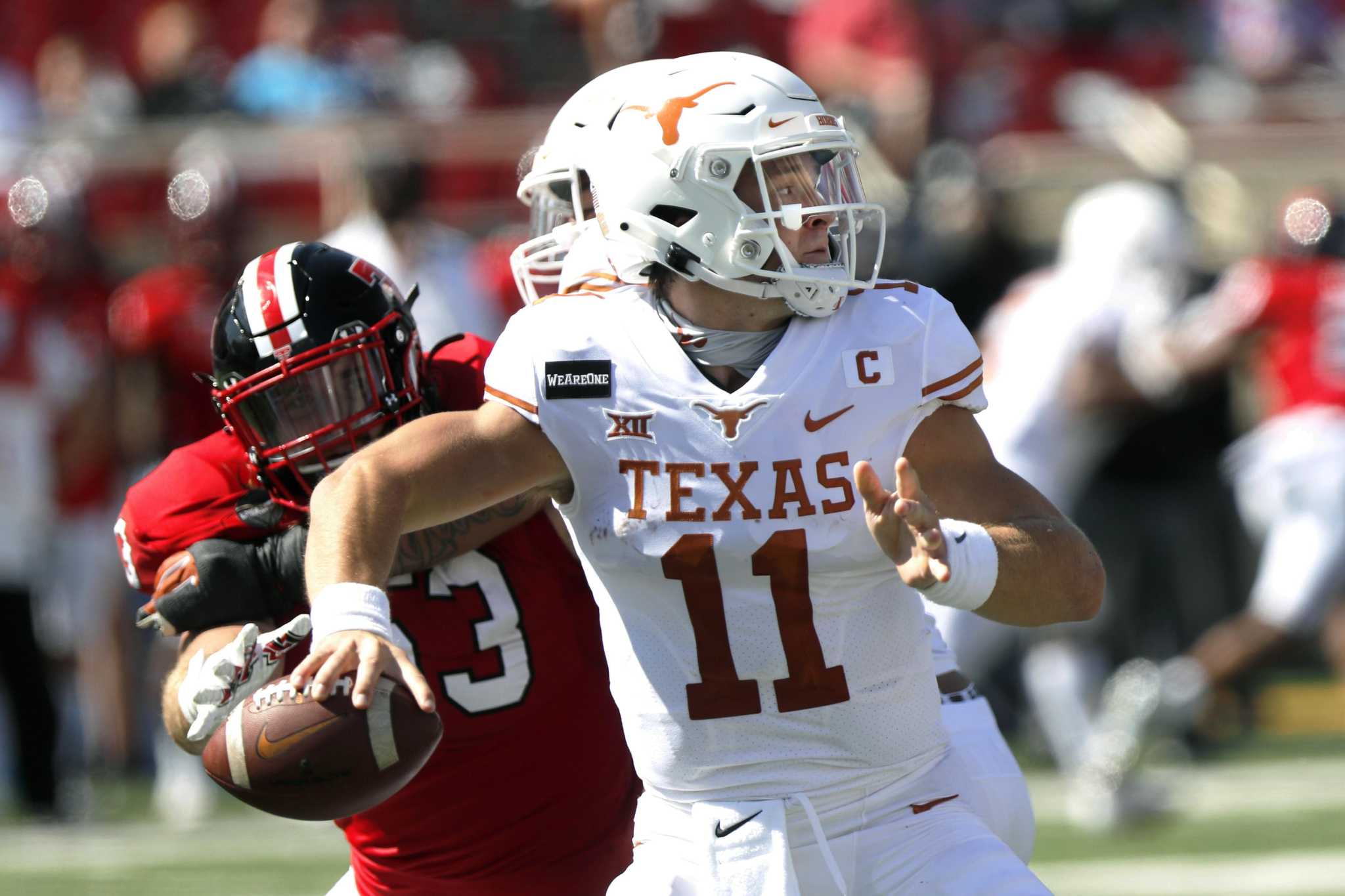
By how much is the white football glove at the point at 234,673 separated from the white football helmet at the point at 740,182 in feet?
2.63

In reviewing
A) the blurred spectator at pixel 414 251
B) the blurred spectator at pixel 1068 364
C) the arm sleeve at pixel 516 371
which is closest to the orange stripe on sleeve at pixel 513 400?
the arm sleeve at pixel 516 371

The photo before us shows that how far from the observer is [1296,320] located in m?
7.58

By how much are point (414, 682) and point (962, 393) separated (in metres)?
0.90

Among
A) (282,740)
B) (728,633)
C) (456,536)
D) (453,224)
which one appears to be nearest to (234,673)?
(282,740)

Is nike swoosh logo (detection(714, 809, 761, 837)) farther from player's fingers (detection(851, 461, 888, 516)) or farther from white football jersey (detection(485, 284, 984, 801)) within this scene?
player's fingers (detection(851, 461, 888, 516))

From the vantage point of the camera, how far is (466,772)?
3385mm

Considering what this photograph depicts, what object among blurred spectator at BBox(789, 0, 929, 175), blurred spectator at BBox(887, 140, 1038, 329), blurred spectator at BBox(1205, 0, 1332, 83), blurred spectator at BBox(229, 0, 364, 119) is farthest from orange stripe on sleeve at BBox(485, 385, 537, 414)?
blurred spectator at BBox(1205, 0, 1332, 83)

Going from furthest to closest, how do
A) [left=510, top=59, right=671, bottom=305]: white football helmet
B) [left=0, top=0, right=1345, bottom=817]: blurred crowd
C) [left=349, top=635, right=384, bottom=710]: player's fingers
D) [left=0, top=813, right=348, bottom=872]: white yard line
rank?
[left=0, top=0, right=1345, bottom=817]: blurred crowd < [left=0, top=813, right=348, bottom=872]: white yard line < [left=510, top=59, right=671, bottom=305]: white football helmet < [left=349, top=635, right=384, bottom=710]: player's fingers

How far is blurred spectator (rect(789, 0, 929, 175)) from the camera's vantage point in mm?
9227

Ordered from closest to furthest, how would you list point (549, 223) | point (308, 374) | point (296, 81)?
point (308, 374) < point (549, 223) < point (296, 81)

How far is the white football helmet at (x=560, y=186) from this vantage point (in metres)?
3.71

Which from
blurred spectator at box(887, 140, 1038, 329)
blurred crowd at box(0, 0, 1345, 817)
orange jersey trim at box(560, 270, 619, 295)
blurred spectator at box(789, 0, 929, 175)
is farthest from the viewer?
blurred spectator at box(789, 0, 929, 175)

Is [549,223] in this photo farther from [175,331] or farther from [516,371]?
[175,331]

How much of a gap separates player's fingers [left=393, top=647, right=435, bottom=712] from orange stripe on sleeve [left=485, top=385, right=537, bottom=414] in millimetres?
410
